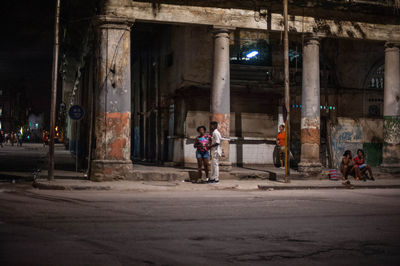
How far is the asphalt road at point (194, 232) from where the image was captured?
490 cm

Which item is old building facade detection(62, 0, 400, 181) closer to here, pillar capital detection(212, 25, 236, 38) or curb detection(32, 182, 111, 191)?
pillar capital detection(212, 25, 236, 38)

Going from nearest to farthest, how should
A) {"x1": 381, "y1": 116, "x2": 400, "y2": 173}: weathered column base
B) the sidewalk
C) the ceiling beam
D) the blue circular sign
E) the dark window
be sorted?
the sidewalk, the ceiling beam, the blue circular sign, {"x1": 381, "y1": 116, "x2": 400, "y2": 173}: weathered column base, the dark window

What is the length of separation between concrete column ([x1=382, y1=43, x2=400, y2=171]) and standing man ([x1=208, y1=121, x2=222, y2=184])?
25.6 ft

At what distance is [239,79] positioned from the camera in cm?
1977

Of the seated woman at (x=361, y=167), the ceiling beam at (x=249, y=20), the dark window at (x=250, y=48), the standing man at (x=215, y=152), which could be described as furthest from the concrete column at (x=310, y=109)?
the standing man at (x=215, y=152)

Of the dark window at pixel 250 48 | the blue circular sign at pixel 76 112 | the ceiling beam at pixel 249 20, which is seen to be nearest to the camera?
Answer: the ceiling beam at pixel 249 20

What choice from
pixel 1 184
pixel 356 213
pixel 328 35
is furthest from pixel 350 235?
pixel 328 35

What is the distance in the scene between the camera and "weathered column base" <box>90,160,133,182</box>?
1440 cm

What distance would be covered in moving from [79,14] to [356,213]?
1500 centimetres

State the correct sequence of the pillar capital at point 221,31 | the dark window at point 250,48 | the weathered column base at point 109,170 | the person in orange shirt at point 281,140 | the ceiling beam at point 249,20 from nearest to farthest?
1. the weathered column base at point 109,170
2. the ceiling beam at point 249,20
3. the pillar capital at point 221,31
4. the person in orange shirt at point 281,140
5. the dark window at point 250,48

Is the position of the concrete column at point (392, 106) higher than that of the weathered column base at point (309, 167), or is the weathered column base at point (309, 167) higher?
the concrete column at point (392, 106)

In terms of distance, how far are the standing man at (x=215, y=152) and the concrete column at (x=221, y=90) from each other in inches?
47.8

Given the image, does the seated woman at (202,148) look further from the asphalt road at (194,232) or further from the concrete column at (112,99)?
the asphalt road at (194,232)

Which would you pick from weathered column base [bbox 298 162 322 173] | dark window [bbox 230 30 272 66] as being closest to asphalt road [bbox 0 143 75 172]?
dark window [bbox 230 30 272 66]
